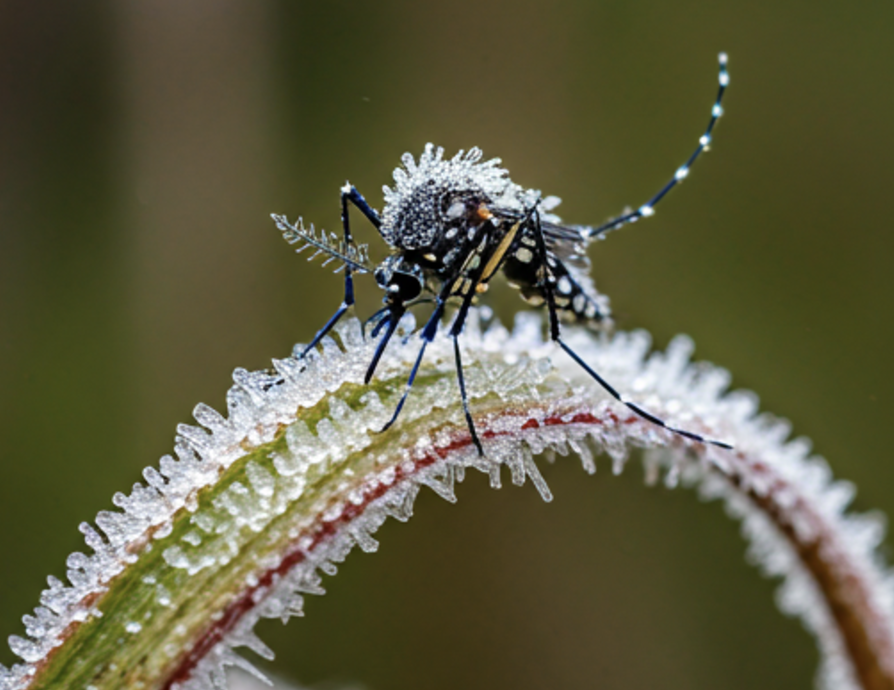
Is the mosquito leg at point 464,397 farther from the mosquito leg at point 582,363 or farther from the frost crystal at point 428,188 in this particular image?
the frost crystal at point 428,188

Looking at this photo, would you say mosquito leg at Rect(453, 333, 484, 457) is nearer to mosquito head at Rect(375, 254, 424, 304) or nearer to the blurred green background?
mosquito head at Rect(375, 254, 424, 304)

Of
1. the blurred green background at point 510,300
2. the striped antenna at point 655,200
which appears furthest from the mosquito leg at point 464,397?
the blurred green background at point 510,300

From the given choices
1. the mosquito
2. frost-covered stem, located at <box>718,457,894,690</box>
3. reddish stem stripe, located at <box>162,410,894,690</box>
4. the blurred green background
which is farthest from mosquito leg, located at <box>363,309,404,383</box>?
the blurred green background

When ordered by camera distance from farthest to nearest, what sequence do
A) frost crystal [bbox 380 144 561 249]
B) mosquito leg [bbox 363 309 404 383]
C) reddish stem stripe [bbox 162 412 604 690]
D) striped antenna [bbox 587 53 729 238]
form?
striped antenna [bbox 587 53 729 238] < frost crystal [bbox 380 144 561 249] < mosquito leg [bbox 363 309 404 383] < reddish stem stripe [bbox 162 412 604 690]

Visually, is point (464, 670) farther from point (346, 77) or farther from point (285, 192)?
point (346, 77)

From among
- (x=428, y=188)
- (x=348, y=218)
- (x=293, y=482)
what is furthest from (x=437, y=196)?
(x=293, y=482)

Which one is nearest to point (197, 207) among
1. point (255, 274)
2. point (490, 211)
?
point (255, 274)
